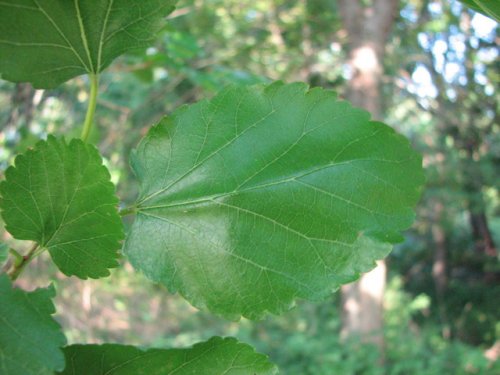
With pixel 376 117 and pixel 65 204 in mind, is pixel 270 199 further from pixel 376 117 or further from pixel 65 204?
pixel 376 117

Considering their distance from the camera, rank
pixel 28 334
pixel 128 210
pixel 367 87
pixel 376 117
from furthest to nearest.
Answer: pixel 367 87
pixel 376 117
pixel 128 210
pixel 28 334

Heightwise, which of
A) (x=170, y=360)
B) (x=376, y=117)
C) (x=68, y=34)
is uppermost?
(x=68, y=34)

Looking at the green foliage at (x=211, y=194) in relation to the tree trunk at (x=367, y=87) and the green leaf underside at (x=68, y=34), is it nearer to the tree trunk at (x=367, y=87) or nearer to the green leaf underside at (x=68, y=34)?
the green leaf underside at (x=68, y=34)

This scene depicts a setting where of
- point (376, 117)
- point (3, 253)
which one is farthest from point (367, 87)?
point (3, 253)

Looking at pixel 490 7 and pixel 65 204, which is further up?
pixel 490 7

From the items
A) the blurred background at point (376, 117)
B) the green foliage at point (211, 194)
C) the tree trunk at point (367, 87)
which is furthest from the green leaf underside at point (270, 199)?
the tree trunk at point (367, 87)

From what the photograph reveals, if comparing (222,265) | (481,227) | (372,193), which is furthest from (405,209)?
(481,227)

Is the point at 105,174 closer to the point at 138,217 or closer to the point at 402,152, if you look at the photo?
the point at 138,217
